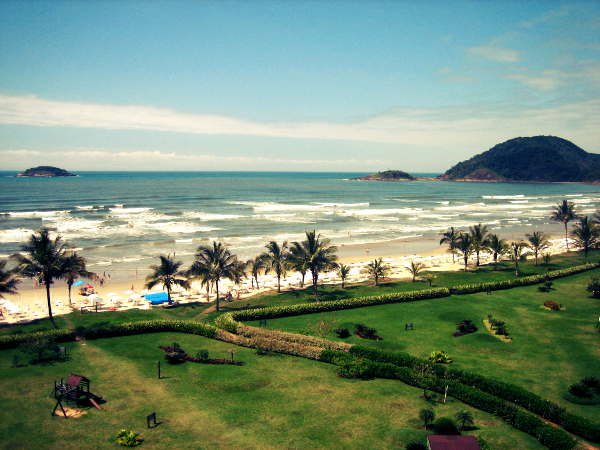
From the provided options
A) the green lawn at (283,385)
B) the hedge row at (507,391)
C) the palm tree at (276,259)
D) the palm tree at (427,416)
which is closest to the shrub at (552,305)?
the green lawn at (283,385)

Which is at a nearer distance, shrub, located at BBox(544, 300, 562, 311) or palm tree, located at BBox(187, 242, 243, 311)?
shrub, located at BBox(544, 300, 562, 311)

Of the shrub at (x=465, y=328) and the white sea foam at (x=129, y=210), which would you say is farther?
the white sea foam at (x=129, y=210)

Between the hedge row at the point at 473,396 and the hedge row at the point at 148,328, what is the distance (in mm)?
9444

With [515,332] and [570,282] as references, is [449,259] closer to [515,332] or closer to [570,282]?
[570,282]

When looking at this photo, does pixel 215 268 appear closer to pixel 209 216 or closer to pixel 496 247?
pixel 496 247

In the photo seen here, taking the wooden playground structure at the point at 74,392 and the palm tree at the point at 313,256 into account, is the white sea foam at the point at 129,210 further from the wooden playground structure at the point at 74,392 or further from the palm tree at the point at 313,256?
the wooden playground structure at the point at 74,392

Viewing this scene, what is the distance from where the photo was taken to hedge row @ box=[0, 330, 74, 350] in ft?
80.1

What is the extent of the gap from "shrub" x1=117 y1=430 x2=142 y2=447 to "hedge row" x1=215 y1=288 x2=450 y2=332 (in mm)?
12413

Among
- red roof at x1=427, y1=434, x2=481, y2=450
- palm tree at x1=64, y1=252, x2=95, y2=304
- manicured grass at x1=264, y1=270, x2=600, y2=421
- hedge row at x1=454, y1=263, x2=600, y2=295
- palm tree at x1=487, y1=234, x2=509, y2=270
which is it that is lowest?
manicured grass at x1=264, y1=270, x2=600, y2=421

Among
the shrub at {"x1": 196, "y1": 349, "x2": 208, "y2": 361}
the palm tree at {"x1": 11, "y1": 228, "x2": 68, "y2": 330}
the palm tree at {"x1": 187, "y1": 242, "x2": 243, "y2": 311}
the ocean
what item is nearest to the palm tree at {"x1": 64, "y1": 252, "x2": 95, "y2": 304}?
the palm tree at {"x1": 11, "y1": 228, "x2": 68, "y2": 330}

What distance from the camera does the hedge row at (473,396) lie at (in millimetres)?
15959

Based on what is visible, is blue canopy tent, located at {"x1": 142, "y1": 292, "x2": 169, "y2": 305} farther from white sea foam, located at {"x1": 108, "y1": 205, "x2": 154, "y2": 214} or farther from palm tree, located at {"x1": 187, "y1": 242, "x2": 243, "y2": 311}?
white sea foam, located at {"x1": 108, "y1": 205, "x2": 154, "y2": 214}

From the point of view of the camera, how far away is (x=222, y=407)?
61.9 feet

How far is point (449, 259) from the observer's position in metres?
54.5
